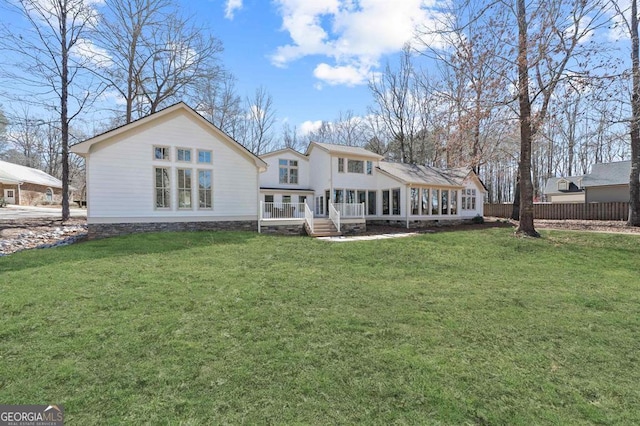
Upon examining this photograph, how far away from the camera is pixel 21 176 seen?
28.3m

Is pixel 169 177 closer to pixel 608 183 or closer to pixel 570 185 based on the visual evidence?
pixel 608 183

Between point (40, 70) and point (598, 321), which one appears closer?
point (598, 321)

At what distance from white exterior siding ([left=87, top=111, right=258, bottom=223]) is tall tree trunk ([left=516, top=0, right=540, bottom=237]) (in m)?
11.0

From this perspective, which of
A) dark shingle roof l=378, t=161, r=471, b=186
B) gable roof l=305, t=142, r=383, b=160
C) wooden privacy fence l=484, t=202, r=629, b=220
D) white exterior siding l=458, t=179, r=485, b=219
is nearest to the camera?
gable roof l=305, t=142, r=383, b=160

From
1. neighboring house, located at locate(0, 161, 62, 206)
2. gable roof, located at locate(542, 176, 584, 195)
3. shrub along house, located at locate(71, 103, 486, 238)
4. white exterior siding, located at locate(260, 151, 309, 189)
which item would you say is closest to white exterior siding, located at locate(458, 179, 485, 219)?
shrub along house, located at locate(71, 103, 486, 238)

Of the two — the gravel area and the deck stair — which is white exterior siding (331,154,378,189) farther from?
the gravel area

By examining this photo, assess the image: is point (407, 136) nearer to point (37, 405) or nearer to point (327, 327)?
point (327, 327)

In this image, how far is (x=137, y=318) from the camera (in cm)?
411

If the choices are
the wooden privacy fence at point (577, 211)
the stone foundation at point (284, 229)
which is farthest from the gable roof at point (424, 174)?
the stone foundation at point (284, 229)

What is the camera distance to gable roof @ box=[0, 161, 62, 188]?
26.6 meters

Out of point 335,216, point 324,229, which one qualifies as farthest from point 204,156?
point 335,216

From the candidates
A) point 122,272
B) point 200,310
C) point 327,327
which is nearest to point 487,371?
point 327,327

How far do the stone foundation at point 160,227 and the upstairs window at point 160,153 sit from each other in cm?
269

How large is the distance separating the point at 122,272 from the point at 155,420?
16.1ft
